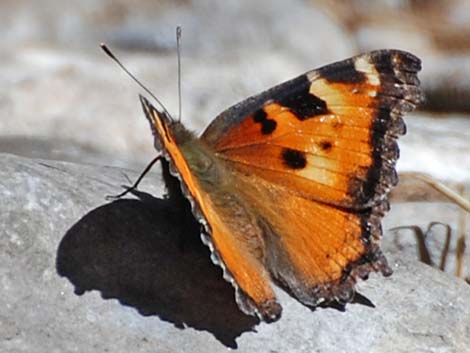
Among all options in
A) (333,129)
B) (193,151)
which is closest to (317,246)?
Answer: (333,129)

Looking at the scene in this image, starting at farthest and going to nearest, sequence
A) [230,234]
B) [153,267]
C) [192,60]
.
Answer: [192,60] < [153,267] < [230,234]

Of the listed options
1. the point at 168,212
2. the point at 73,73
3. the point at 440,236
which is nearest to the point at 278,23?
the point at 73,73

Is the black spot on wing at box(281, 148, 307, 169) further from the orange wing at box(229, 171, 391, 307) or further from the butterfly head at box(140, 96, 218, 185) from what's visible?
the butterfly head at box(140, 96, 218, 185)

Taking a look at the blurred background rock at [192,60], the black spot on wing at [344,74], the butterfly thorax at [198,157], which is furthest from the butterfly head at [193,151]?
the blurred background rock at [192,60]

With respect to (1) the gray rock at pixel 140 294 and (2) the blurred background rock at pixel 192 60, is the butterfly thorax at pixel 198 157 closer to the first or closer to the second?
(1) the gray rock at pixel 140 294

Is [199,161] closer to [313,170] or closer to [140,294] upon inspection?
[313,170]

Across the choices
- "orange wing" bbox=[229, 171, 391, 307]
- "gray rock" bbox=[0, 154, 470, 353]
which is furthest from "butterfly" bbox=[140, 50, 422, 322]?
"gray rock" bbox=[0, 154, 470, 353]
